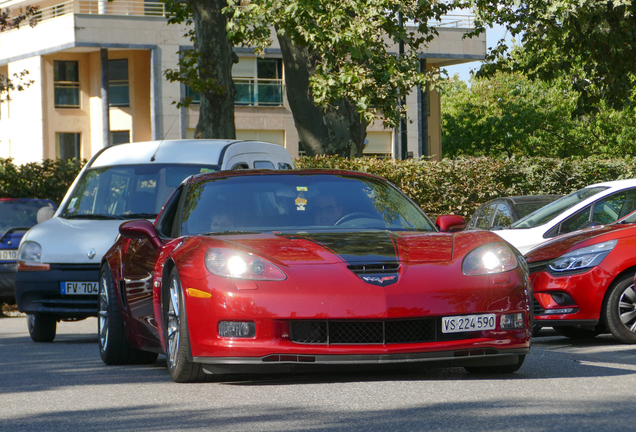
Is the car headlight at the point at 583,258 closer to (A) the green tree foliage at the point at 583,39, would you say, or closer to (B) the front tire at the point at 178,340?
(B) the front tire at the point at 178,340

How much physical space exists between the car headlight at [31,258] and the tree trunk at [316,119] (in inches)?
493

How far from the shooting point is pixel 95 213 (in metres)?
11.3

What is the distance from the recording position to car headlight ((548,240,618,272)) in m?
9.22

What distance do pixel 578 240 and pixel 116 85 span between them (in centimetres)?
4034

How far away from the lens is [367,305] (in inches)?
231

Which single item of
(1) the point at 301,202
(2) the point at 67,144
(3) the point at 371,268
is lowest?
(3) the point at 371,268

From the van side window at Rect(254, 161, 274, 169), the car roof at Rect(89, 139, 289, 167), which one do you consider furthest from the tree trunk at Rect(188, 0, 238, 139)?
the car roof at Rect(89, 139, 289, 167)

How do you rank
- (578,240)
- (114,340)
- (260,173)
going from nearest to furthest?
1. (260,173)
2. (114,340)
3. (578,240)

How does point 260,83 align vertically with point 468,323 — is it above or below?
above

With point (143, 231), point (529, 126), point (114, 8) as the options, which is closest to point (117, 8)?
point (114, 8)

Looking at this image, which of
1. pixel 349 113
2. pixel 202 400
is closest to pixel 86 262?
pixel 202 400

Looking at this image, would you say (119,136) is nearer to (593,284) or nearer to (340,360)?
(593,284)

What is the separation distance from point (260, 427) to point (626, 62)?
1566 centimetres

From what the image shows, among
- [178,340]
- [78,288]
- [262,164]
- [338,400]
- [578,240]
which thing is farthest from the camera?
[262,164]
